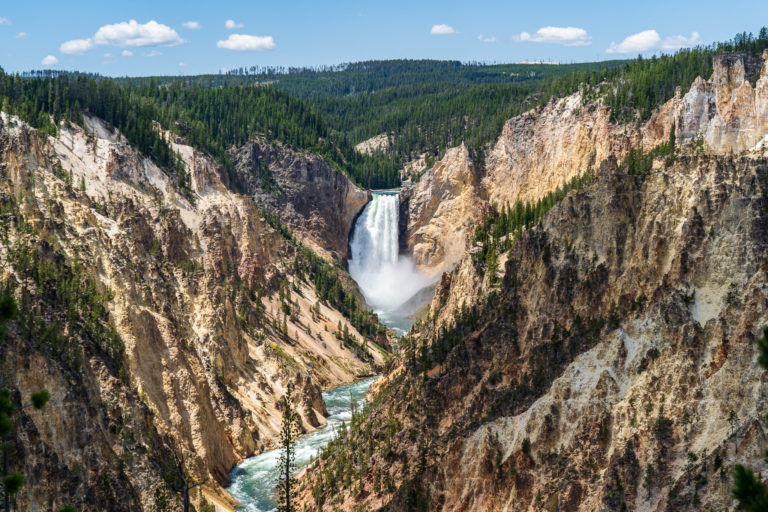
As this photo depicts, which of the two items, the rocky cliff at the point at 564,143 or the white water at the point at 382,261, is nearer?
the rocky cliff at the point at 564,143

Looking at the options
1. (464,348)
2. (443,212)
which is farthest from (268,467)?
(443,212)

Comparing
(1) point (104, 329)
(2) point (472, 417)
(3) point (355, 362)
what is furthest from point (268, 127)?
(2) point (472, 417)

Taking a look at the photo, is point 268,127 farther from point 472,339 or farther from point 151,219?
point 472,339

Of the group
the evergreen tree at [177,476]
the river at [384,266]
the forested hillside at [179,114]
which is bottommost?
the river at [384,266]

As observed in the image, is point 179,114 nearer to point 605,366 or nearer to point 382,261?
point 382,261

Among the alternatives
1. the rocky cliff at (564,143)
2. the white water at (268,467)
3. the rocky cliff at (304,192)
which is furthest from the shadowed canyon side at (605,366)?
the rocky cliff at (304,192)

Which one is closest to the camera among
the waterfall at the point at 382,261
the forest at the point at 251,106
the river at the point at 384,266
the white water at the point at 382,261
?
the forest at the point at 251,106

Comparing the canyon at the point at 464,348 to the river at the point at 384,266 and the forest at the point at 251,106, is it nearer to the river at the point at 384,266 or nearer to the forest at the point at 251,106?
the forest at the point at 251,106
